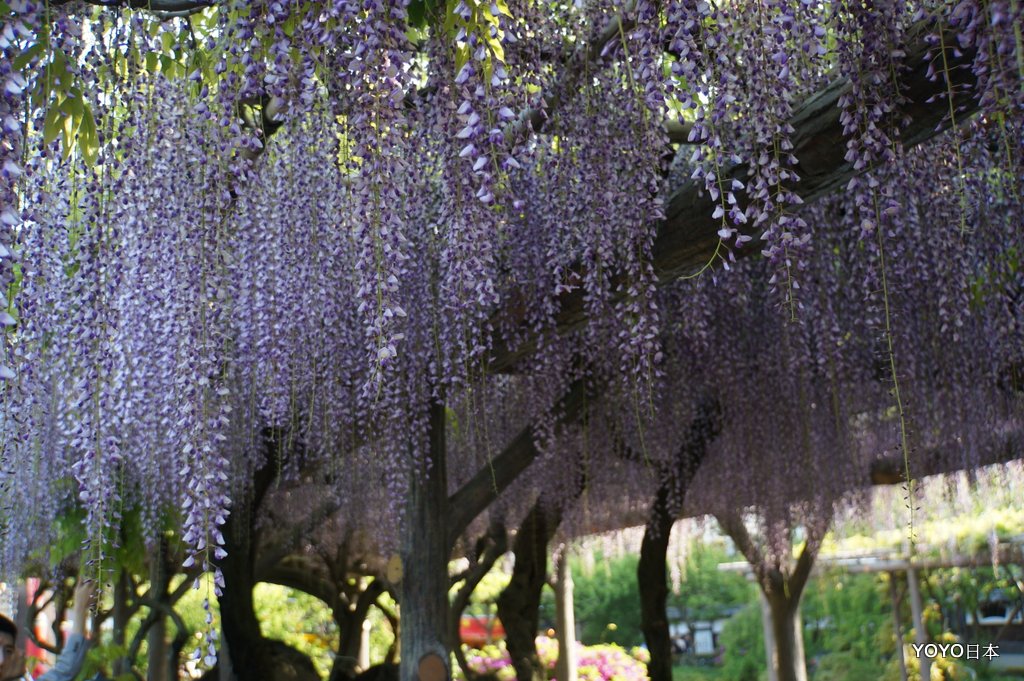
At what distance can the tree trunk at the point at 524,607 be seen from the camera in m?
6.76

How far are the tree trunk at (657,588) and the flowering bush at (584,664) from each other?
290 centimetres

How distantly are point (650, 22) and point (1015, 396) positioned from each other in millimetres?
3121

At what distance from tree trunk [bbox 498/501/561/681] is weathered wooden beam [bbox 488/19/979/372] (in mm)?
3776

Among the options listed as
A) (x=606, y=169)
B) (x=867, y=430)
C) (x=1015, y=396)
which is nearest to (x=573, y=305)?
(x=606, y=169)

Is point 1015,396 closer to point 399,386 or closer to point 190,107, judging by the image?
point 399,386

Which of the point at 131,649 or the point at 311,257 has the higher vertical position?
the point at 311,257

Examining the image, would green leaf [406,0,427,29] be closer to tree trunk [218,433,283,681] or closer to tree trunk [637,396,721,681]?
tree trunk [637,396,721,681]

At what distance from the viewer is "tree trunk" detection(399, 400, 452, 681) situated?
446 cm

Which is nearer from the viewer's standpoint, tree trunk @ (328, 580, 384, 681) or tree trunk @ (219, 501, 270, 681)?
tree trunk @ (219, 501, 270, 681)

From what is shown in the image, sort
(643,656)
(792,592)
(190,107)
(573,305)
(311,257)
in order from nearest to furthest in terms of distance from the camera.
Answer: (190,107) < (311,257) < (573,305) < (792,592) < (643,656)

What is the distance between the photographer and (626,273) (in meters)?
3.42

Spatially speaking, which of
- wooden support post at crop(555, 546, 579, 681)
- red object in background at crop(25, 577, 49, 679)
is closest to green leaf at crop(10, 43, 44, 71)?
red object in background at crop(25, 577, 49, 679)

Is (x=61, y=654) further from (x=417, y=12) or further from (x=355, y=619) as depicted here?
(x=355, y=619)

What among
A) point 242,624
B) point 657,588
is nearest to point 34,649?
point 242,624
